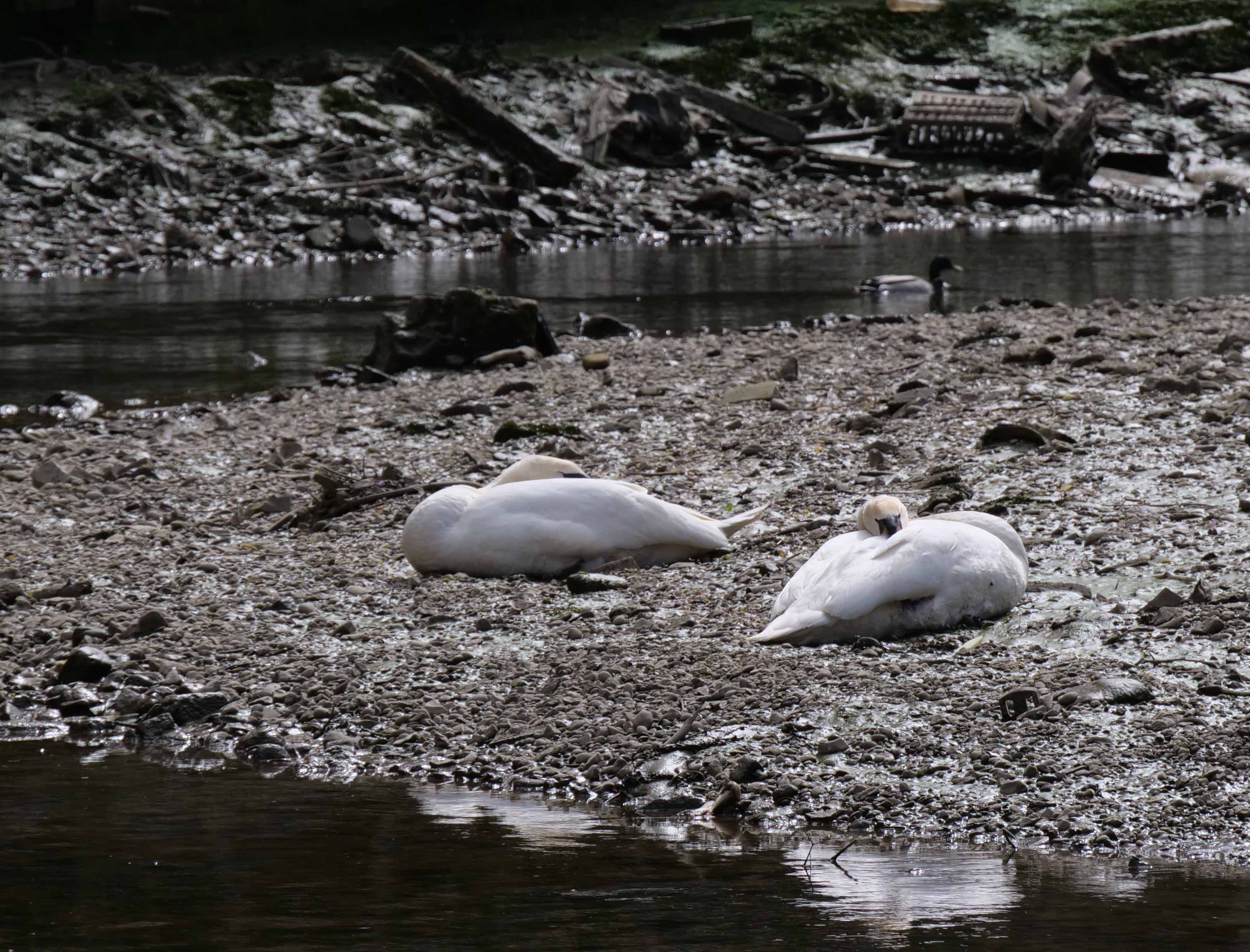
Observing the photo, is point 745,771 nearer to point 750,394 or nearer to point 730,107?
point 750,394

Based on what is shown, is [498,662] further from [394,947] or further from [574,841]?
[394,947]

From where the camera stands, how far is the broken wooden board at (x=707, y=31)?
44438 millimetres

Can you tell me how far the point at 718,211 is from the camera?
1359 inches

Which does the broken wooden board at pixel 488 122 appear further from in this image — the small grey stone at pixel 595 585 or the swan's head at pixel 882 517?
the swan's head at pixel 882 517

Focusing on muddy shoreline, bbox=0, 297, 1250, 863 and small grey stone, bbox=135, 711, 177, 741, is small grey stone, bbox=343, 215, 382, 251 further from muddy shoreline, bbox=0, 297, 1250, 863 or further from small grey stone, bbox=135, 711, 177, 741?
small grey stone, bbox=135, 711, 177, 741

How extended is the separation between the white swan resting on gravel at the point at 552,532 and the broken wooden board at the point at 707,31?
127 ft

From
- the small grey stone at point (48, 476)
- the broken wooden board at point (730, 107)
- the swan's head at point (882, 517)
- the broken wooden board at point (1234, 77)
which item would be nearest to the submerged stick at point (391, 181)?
the broken wooden board at point (730, 107)

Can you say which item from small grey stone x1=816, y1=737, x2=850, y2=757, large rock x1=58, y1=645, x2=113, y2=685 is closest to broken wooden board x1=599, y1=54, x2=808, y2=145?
large rock x1=58, y1=645, x2=113, y2=685

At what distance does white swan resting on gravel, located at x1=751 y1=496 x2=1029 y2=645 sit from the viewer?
594cm

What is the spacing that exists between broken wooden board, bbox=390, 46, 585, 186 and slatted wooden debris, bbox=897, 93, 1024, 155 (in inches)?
351

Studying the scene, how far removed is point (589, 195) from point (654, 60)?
29.1ft

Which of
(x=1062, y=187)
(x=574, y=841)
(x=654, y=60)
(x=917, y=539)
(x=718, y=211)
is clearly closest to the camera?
(x=574, y=841)

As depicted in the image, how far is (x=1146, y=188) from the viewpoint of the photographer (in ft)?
124

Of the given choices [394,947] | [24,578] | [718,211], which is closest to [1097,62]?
[718,211]
